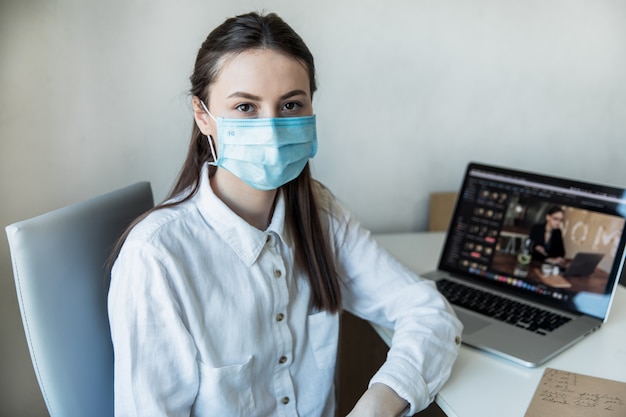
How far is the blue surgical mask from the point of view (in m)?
0.98

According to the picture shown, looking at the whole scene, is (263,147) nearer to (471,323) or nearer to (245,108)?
(245,108)

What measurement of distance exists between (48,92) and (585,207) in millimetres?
1259

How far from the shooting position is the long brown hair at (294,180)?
0.98 meters

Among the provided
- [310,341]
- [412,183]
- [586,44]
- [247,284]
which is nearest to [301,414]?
[310,341]

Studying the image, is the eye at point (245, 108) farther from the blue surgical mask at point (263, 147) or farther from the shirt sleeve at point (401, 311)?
the shirt sleeve at point (401, 311)

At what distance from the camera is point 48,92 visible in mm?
1305

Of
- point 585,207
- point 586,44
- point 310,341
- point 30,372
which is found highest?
point 586,44

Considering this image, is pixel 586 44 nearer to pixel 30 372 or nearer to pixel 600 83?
pixel 600 83

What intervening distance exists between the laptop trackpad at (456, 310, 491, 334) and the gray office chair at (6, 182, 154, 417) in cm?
71

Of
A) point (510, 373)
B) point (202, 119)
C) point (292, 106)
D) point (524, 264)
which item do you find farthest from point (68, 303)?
point (524, 264)

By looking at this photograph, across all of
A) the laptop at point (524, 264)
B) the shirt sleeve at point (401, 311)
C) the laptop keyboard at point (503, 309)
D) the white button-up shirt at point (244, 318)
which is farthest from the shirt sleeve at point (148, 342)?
the laptop keyboard at point (503, 309)

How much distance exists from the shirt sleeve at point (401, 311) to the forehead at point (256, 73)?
0.35 m

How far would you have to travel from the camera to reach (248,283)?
3.30 ft

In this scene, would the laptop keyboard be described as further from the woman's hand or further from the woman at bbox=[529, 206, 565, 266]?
the woman's hand
